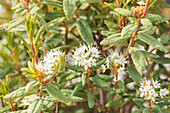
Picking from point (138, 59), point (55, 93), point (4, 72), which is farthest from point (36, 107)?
point (4, 72)

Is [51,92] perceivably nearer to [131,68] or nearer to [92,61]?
[92,61]

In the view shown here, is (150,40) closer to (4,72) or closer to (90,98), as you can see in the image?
(90,98)

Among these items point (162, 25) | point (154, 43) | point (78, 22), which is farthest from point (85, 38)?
point (162, 25)

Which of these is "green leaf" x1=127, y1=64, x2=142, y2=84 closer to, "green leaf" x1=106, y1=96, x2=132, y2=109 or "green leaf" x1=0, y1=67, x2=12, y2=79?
"green leaf" x1=106, y1=96, x2=132, y2=109

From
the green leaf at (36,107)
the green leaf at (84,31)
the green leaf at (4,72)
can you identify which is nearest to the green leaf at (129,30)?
the green leaf at (84,31)

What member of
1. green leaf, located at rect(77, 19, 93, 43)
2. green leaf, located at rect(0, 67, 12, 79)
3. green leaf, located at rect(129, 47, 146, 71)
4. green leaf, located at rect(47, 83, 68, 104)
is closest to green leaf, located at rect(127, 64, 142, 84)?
green leaf, located at rect(129, 47, 146, 71)

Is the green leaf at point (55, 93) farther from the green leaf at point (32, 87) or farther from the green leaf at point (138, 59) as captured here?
the green leaf at point (138, 59)

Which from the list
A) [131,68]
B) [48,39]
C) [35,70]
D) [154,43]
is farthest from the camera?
[48,39]

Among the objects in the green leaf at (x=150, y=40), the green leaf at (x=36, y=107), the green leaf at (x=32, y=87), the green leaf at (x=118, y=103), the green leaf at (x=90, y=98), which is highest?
the green leaf at (x=150, y=40)
